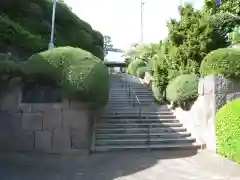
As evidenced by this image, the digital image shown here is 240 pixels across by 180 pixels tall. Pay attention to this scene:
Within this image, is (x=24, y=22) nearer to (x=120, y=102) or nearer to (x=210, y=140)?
(x=120, y=102)

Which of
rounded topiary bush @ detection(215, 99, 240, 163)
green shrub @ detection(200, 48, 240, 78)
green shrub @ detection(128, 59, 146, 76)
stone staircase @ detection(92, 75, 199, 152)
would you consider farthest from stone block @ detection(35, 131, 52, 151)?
green shrub @ detection(128, 59, 146, 76)

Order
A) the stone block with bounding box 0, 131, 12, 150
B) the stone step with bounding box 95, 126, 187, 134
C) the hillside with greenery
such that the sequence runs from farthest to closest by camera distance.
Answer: the hillside with greenery
the stone step with bounding box 95, 126, 187, 134
the stone block with bounding box 0, 131, 12, 150

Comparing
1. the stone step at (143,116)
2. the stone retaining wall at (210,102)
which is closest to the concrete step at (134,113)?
the stone step at (143,116)

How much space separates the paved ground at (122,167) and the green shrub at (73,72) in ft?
6.18

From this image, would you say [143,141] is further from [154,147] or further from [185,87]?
[185,87]

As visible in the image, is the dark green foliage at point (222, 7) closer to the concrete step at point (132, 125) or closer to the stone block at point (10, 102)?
the concrete step at point (132, 125)

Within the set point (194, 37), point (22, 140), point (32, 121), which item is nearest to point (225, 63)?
point (194, 37)

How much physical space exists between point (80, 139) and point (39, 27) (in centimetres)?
781

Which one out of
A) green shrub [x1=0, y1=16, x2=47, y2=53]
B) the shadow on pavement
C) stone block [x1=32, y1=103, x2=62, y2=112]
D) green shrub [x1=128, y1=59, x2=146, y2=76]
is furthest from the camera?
green shrub [x1=128, y1=59, x2=146, y2=76]

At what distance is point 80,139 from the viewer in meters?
11.0

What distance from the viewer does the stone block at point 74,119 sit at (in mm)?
11078

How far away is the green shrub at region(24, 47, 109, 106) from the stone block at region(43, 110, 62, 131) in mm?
Answer: 738

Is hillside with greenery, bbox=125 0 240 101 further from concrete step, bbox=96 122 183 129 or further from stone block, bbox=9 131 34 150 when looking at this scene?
stone block, bbox=9 131 34 150

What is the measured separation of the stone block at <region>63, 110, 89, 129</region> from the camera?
11.1 meters
